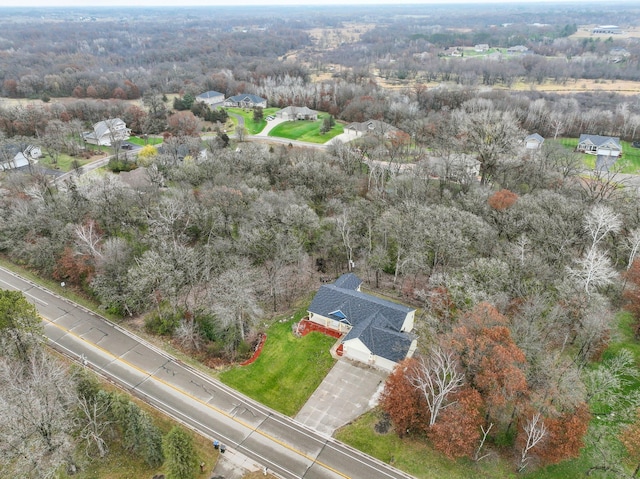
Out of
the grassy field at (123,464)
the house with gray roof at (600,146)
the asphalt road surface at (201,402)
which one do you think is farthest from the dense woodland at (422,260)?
the house with gray roof at (600,146)

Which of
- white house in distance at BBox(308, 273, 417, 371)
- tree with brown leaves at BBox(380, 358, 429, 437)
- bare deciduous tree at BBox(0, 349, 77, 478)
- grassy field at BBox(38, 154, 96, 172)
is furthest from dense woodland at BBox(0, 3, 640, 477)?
bare deciduous tree at BBox(0, 349, 77, 478)

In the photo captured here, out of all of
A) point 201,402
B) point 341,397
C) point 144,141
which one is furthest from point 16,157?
point 341,397

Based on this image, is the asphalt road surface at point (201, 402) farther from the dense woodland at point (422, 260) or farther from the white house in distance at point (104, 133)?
the white house in distance at point (104, 133)

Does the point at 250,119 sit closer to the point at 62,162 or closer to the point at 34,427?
the point at 62,162

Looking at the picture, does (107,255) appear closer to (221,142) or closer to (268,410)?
(268,410)

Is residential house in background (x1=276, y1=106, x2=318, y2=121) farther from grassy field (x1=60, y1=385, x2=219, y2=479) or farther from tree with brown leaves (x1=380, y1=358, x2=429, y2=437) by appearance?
grassy field (x1=60, y1=385, x2=219, y2=479)

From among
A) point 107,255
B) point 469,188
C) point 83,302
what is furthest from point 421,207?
point 83,302

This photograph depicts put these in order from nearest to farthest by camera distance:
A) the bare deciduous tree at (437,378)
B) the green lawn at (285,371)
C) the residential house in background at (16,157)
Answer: the bare deciduous tree at (437,378) → the green lawn at (285,371) → the residential house in background at (16,157)
